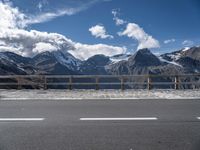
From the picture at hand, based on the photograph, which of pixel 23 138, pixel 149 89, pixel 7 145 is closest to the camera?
pixel 7 145

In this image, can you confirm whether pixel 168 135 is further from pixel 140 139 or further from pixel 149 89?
pixel 149 89

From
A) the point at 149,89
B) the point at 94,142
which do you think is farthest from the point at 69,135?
the point at 149,89

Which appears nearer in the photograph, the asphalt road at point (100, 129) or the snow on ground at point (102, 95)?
the asphalt road at point (100, 129)

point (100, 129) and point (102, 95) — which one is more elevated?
point (102, 95)

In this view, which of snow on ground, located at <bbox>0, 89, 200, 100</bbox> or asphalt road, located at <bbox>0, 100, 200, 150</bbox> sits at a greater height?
snow on ground, located at <bbox>0, 89, 200, 100</bbox>

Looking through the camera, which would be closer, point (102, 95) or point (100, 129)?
point (100, 129)

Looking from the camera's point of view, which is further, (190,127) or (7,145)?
(190,127)

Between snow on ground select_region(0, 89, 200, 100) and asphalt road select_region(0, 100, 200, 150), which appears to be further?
snow on ground select_region(0, 89, 200, 100)

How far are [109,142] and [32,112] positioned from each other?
17.0ft

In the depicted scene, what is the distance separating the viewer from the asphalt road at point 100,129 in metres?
7.10

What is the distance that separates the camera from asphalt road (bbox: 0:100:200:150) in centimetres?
710

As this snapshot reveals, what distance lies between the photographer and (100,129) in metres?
8.63

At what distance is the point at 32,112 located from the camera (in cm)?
1172

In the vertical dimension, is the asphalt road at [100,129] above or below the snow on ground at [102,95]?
below
